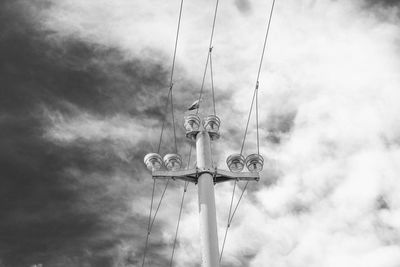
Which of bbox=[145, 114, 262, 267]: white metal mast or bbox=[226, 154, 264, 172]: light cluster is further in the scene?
bbox=[226, 154, 264, 172]: light cluster

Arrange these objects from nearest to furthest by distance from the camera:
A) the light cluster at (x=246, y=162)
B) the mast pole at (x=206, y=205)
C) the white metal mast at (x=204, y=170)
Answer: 1. the mast pole at (x=206, y=205)
2. the white metal mast at (x=204, y=170)
3. the light cluster at (x=246, y=162)

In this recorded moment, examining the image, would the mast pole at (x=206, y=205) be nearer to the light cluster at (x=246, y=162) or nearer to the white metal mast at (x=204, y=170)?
the white metal mast at (x=204, y=170)

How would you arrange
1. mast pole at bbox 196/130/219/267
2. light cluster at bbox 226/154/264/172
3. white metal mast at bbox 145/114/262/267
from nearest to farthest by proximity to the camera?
mast pole at bbox 196/130/219/267 → white metal mast at bbox 145/114/262/267 → light cluster at bbox 226/154/264/172

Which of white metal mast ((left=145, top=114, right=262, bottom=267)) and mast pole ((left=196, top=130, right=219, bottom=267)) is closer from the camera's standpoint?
mast pole ((left=196, top=130, right=219, bottom=267))

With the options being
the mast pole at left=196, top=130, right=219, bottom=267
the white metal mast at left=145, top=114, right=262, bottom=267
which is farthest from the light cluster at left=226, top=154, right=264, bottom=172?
the mast pole at left=196, top=130, right=219, bottom=267

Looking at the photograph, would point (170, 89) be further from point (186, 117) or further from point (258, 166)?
point (258, 166)

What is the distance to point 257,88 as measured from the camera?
75.2 ft

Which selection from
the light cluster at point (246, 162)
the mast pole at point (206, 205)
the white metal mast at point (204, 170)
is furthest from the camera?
A: the light cluster at point (246, 162)

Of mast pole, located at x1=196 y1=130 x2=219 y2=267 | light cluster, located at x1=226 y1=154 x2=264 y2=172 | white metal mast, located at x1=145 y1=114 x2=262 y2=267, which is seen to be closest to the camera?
mast pole, located at x1=196 y1=130 x2=219 y2=267

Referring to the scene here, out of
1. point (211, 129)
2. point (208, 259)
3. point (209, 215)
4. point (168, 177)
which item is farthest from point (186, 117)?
point (208, 259)

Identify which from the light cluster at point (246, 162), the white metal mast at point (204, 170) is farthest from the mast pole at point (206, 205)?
the light cluster at point (246, 162)

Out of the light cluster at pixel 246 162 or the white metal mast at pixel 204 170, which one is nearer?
the white metal mast at pixel 204 170

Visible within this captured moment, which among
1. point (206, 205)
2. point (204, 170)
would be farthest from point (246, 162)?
point (206, 205)

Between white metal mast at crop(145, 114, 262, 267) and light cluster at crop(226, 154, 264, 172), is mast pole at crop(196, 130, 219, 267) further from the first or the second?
light cluster at crop(226, 154, 264, 172)
